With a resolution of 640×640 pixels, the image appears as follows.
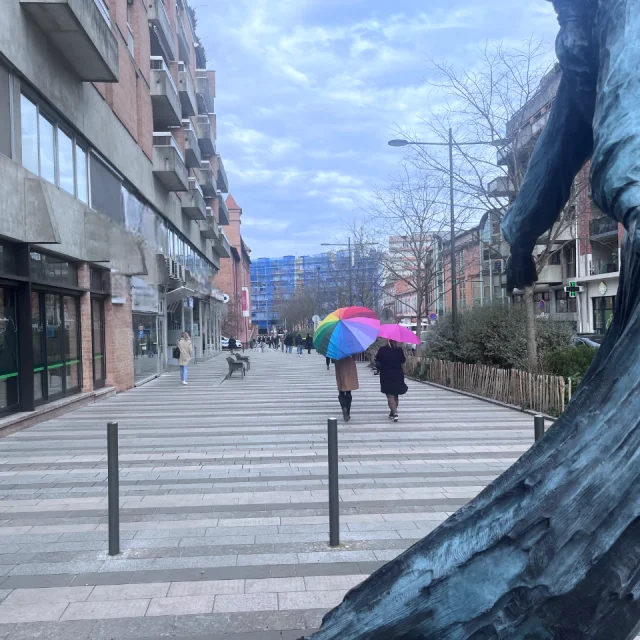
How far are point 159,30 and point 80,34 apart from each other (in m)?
14.3

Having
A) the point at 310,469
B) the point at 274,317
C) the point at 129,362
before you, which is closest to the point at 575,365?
the point at 310,469

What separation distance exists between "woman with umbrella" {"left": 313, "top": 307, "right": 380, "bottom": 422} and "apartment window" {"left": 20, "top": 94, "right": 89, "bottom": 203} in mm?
6404

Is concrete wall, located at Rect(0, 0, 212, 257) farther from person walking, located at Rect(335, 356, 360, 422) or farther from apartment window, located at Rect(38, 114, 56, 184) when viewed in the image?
person walking, located at Rect(335, 356, 360, 422)

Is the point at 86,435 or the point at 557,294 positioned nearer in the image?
the point at 86,435

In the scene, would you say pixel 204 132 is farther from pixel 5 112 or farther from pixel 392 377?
pixel 392 377

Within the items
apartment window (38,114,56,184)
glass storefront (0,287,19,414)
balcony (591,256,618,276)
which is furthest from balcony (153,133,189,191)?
balcony (591,256,618,276)

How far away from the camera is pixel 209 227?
40.7m

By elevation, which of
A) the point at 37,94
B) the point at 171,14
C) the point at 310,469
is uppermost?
the point at 171,14

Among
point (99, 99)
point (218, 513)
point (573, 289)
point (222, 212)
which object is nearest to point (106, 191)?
point (99, 99)

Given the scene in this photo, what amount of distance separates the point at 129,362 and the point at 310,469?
1337cm

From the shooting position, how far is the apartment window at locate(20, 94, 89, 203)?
38.9 ft

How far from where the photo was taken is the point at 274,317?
140500 millimetres

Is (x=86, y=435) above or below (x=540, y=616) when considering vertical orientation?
below

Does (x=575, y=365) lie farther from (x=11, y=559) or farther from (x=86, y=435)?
(x=11, y=559)
